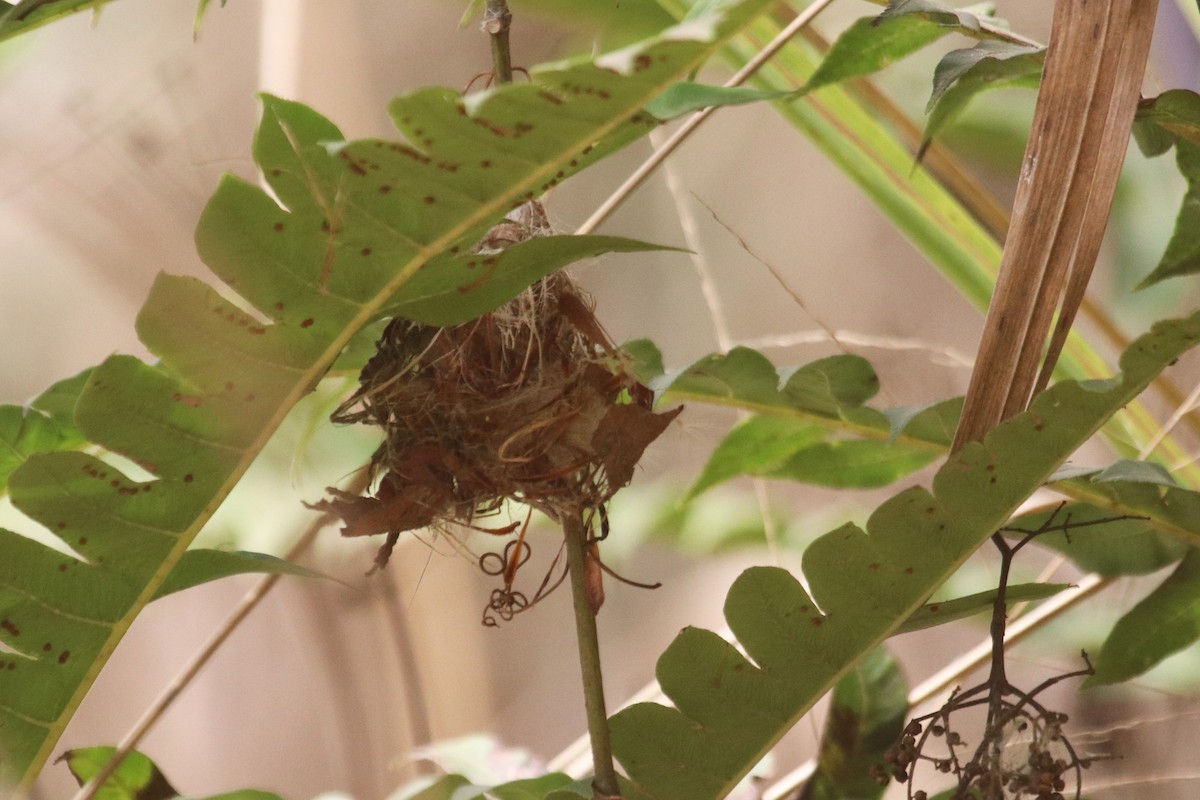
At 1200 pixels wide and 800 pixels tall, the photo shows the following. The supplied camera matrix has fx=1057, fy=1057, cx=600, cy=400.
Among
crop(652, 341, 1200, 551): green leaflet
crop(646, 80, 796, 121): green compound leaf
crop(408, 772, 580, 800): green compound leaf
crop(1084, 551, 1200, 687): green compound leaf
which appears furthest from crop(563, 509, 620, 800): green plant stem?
crop(1084, 551, 1200, 687): green compound leaf

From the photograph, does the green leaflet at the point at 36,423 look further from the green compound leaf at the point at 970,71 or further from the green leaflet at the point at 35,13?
the green compound leaf at the point at 970,71

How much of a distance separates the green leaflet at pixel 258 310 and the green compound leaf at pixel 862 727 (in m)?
0.39

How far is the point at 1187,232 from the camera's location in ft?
2.17

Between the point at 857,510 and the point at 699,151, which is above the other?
the point at 699,151

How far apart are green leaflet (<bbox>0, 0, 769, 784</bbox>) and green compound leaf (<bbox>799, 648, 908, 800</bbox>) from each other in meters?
0.39

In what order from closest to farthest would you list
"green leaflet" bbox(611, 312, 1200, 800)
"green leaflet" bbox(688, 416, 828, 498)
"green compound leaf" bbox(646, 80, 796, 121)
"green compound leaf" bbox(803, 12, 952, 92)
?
"green compound leaf" bbox(646, 80, 796, 121) < "green leaflet" bbox(611, 312, 1200, 800) < "green compound leaf" bbox(803, 12, 952, 92) < "green leaflet" bbox(688, 416, 828, 498)

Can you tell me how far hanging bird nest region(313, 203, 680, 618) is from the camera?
0.57 m

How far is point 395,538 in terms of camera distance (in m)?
0.60

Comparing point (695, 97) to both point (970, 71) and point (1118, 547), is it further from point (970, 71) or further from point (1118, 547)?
point (1118, 547)

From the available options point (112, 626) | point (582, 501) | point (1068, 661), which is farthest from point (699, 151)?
point (112, 626)

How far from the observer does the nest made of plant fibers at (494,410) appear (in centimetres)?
57

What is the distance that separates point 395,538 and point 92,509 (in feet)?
0.53

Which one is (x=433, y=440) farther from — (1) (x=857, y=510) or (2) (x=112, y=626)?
(1) (x=857, y=510)

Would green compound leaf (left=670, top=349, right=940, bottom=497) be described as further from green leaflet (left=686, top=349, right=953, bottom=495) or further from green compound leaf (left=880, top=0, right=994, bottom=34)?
green compound leaf (left=880, top=0, right=994, bottom=34)
